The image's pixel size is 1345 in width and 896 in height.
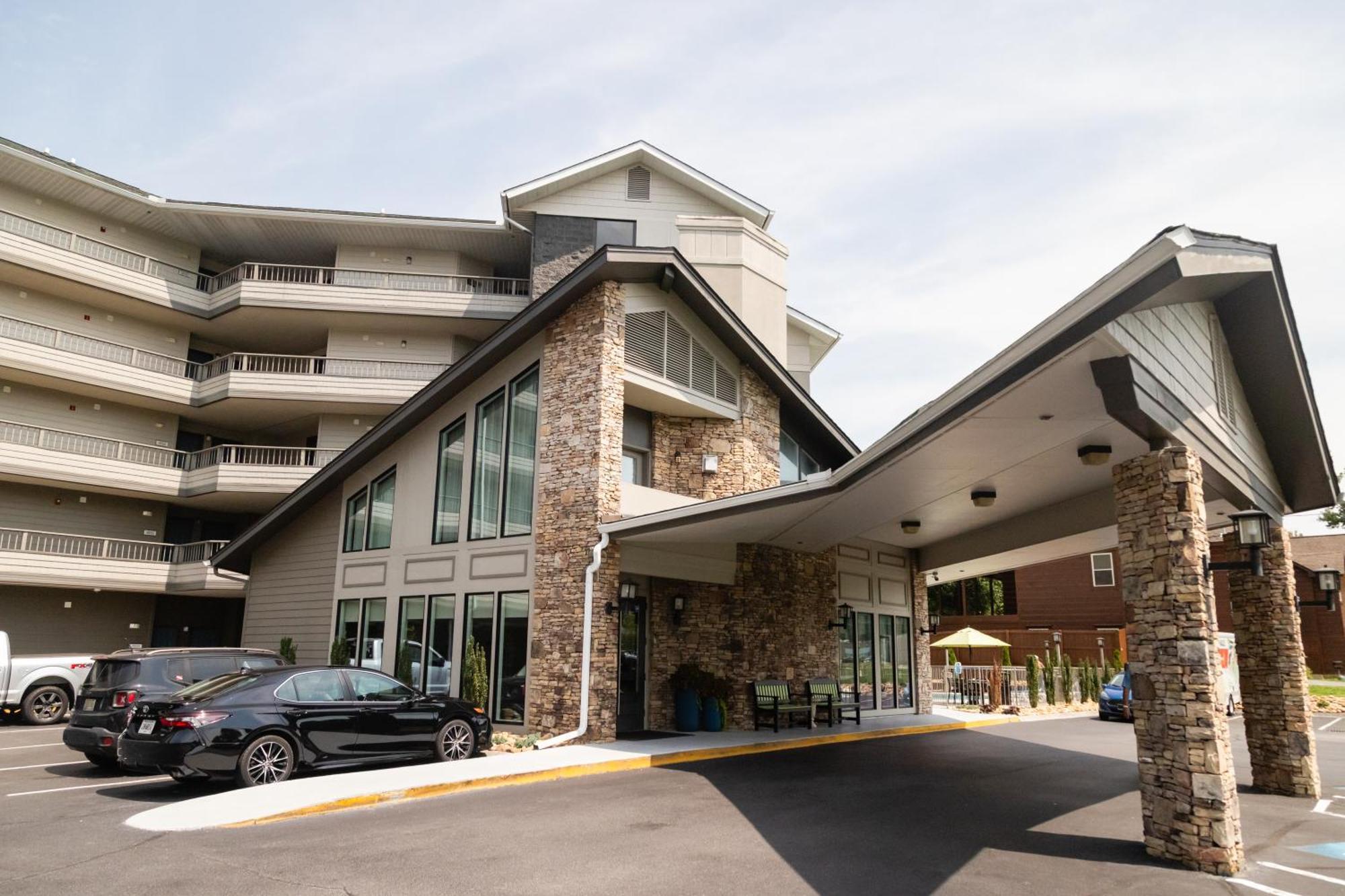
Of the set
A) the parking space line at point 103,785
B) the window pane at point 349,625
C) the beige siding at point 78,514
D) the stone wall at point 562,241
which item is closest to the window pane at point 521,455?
the window pane at point 349,625

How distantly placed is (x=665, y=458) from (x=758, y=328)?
628cm

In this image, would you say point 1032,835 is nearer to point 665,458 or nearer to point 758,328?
point 665,458

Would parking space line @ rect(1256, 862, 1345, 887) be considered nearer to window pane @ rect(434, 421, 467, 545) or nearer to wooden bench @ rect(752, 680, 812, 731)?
wooden bench @ rect(752, 680, 812, 731)

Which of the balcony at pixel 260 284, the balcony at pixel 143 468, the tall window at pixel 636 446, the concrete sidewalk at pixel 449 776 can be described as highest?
the balcony at pixel 260 284

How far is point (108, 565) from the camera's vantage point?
2639 centimetres

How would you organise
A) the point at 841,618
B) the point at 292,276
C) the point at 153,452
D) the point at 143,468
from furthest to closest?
1. the point at 292,276
2. the point at 153,452
3. the point at 143,468
4. the point at 841,618

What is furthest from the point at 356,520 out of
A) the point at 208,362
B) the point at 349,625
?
the point at 208,362

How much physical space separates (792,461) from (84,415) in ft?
76.1

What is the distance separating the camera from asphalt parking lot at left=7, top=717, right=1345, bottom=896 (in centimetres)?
655

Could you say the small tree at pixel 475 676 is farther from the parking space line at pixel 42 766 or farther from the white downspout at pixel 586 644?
the parking space line at pixel 42 766

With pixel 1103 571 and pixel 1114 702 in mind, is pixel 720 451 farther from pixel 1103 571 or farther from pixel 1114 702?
pixel 1103 571

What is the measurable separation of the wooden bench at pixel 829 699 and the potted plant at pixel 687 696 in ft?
9.38

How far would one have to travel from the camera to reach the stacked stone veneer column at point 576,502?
14.5 meters

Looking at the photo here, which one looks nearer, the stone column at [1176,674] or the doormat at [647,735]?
the stone column at [1176,674]
